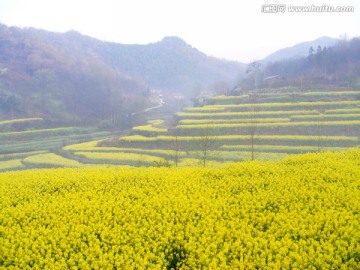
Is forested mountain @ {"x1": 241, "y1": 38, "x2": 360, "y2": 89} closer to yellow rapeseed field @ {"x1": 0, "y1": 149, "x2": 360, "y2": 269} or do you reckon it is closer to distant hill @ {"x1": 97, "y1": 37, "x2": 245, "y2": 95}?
yellow rapeseed field @ {"x1": 0, "y1": 149, "x2": 360, "y2": 269}

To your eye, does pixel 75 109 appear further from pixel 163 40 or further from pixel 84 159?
Result: pixel 163 40

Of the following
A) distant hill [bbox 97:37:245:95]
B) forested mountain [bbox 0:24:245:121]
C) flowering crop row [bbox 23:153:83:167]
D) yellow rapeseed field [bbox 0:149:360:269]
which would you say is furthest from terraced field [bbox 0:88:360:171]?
distant hill [bbox 97:37:245:95]

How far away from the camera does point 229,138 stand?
31953mm

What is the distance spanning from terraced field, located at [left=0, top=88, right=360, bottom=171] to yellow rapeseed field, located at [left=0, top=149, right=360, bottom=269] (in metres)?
12.1

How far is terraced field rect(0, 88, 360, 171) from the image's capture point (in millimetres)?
28516

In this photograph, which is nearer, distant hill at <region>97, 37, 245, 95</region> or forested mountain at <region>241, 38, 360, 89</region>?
forested mountain at <region>241, 38, 360, 89</region>

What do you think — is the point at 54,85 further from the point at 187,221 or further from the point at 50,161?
the point at 187,221

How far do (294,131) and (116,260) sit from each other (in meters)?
28.6

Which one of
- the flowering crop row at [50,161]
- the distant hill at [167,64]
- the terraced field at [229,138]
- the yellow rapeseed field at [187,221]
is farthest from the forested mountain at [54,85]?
the yellow rapeseed field at [187,221]

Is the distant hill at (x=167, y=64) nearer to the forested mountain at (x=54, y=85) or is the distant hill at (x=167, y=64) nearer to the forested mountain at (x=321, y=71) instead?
the forested mountain at (x=54, y=85)

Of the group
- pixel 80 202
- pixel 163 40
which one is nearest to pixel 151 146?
pixel 80 202

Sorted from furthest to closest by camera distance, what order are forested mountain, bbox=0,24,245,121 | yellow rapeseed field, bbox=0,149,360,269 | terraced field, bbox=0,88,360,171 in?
forested mountain, bbox=0,24,245,121 < terraced field, bbox=0,88,360,171 < yellow rapeseed field, bbox=0,149,360,269

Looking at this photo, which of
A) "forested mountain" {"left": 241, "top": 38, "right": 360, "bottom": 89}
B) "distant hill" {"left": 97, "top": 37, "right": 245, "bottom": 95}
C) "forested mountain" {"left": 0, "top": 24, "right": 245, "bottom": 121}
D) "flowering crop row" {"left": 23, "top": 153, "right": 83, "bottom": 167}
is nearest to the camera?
"flowering crop row" {"left": 23, "top": 153, "right": 83, "bottom": 167}

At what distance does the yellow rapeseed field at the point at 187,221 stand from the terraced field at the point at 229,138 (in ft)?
39.8
